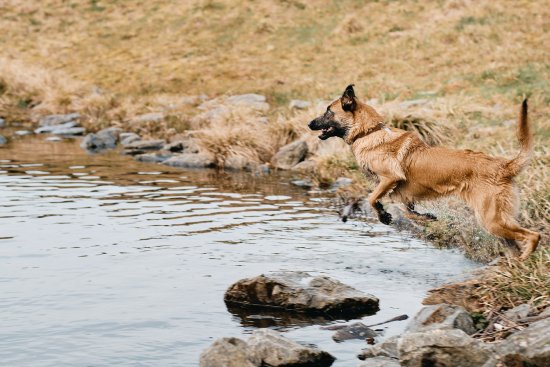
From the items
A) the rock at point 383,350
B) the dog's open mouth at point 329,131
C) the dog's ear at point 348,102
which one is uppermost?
the dog's ear at point 348,102

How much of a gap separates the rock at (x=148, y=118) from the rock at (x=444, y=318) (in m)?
17.9

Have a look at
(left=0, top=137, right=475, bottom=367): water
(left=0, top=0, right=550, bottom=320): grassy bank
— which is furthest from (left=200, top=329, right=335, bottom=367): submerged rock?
(left=0, top=0, right=550, bottom=320): grassy bank

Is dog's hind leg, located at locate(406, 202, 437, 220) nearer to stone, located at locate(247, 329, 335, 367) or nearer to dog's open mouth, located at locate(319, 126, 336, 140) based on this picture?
dog's open mouth, located at locate(319, 126, 336, 140)

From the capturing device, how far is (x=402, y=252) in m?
11.7

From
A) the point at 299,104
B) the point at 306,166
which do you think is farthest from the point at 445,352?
the point at 299,104

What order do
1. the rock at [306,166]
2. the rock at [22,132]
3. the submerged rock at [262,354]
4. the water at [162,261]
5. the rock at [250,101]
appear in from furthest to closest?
the rock at [22,132]
the rock at [250,101]
the rock at [306,166]
the water at [162,261]
the submerged rock at [262,354]

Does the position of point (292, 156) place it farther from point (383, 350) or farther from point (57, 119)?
point (383, 350)

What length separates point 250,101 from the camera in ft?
84.8

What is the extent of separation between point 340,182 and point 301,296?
8.46 metres

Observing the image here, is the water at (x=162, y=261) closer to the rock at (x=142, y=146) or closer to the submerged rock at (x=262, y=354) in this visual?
the submerged rock at (x=262, y=354)

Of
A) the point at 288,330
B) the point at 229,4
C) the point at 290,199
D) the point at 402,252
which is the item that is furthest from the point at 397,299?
the point at 229,4

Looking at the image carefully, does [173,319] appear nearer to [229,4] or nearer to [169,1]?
[229,4]

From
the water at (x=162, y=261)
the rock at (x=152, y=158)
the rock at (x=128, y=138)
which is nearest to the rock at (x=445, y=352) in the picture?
the water at (x=162, y=261)

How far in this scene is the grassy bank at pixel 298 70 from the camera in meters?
18.1
